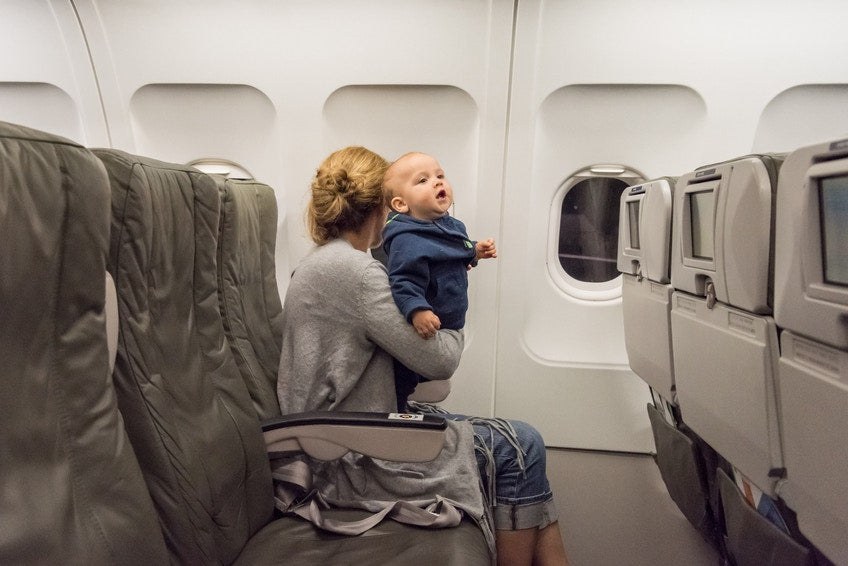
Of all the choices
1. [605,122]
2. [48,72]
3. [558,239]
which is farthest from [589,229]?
[48,72]

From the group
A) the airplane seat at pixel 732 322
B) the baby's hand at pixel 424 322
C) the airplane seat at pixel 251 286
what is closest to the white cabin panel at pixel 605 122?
the airplane seat at pixel 732 322

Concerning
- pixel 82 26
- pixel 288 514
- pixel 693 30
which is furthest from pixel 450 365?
pixel 82 26

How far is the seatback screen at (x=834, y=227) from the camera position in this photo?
1.03 m

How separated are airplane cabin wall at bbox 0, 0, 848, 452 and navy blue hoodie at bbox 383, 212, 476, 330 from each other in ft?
3.92

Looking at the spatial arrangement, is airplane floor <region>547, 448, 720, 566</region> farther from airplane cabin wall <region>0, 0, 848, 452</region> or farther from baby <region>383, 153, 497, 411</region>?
baby <region>383, 153, 497, 411</region>

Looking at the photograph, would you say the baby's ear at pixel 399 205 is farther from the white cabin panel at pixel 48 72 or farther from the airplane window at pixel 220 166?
the white cabin panel at pixel 48 72

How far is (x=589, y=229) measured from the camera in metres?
3.25

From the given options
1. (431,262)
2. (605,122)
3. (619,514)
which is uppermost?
(605,122)

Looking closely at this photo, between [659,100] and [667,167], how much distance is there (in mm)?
346

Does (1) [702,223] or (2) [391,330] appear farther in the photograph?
(1) [702,223]

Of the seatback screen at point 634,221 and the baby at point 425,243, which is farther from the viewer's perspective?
the seatback screen at point 634,221

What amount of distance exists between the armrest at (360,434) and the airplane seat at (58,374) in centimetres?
64

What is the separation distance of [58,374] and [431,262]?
1102mm

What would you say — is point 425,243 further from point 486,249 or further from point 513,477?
point 513,477
